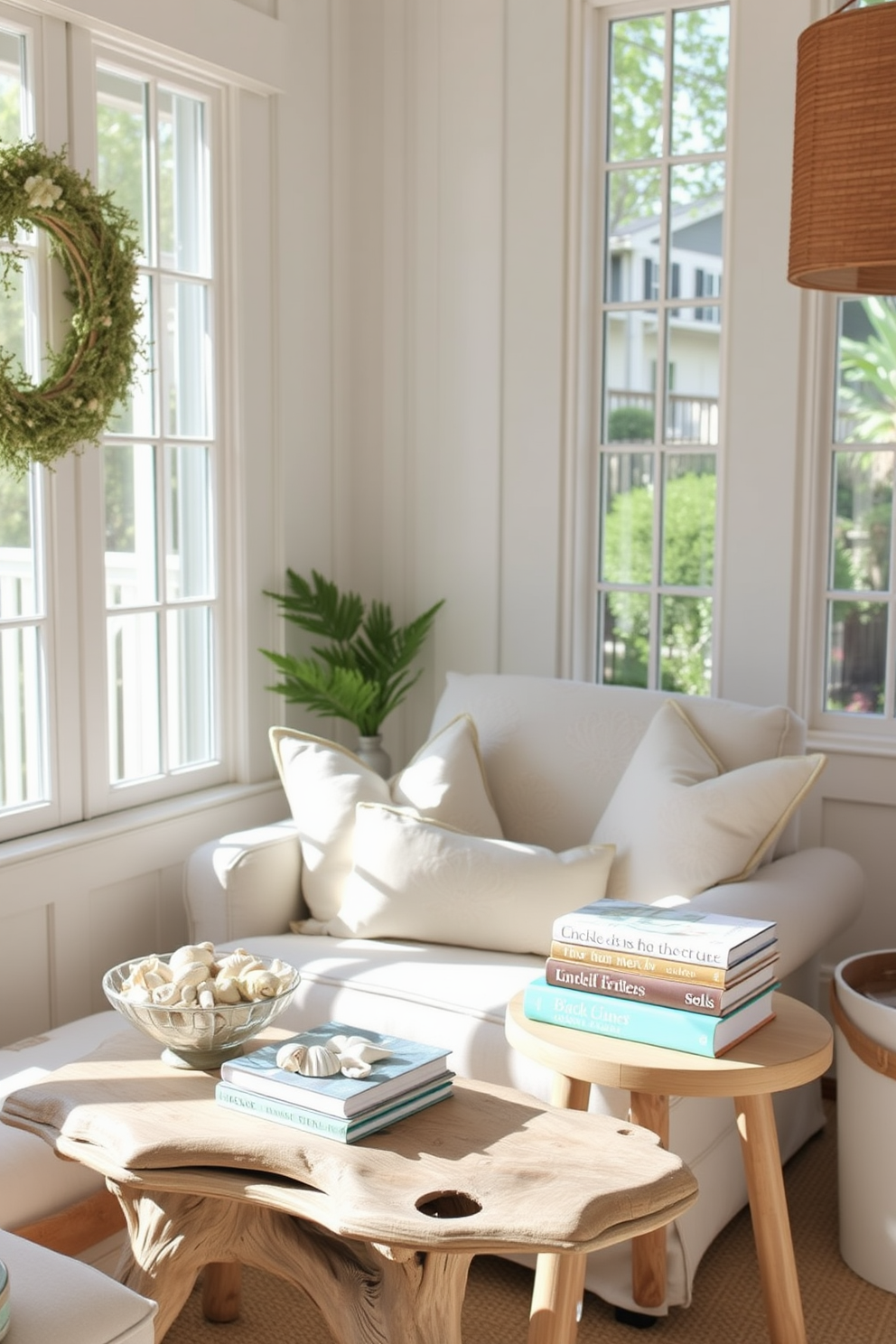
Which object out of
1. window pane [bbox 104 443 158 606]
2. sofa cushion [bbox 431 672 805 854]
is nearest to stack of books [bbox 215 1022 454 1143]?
sofa cushion [bbox 431 672 805 854]

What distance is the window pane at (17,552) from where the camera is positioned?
9.48ft

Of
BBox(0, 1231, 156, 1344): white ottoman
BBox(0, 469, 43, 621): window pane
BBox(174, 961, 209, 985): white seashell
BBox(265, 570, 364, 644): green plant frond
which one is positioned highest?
BBox(0, 469, 43, 621): window pane

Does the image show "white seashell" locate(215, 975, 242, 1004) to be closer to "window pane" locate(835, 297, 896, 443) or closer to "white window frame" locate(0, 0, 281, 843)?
"white window frame" locate(0, 0, 281, 843)

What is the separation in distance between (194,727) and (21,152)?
1405mm

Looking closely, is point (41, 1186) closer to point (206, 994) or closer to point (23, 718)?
point (206, 994)

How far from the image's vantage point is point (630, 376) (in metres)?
3.69

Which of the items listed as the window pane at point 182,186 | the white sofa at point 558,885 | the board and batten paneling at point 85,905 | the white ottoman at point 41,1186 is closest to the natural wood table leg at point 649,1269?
the white sofa at point 558,885

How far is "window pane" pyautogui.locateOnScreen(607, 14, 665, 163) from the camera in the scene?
141 inches

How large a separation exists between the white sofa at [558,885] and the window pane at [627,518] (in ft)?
1.98

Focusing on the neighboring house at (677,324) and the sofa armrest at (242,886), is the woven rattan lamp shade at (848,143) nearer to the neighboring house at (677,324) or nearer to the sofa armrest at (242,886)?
the neighboring house at (677,324)

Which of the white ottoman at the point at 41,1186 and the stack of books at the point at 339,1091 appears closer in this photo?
the stack of books at the point at 339,1091

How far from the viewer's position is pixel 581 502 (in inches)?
147

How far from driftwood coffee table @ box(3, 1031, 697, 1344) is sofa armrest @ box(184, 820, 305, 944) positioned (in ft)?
3.06

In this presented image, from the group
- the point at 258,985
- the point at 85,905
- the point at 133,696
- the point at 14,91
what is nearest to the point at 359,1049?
the point at 258,985
